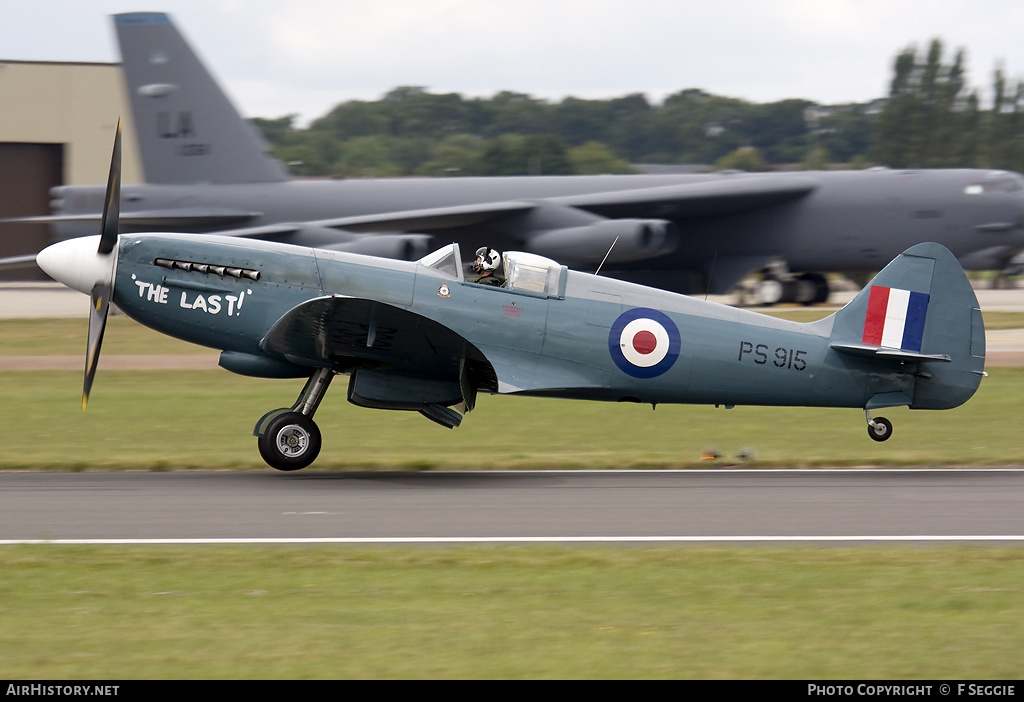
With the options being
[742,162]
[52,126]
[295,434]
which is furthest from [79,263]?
[742,162]

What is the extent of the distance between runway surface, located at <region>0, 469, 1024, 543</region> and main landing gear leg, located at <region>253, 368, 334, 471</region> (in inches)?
7.5

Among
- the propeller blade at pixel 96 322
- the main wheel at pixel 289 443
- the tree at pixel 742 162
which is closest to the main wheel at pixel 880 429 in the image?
the main wheel at pixel 289 443

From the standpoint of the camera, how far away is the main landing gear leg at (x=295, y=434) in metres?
12.1

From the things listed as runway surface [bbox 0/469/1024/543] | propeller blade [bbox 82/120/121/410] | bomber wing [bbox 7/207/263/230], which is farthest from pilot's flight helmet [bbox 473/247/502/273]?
bomber wing [bbox 7/207/263/230]

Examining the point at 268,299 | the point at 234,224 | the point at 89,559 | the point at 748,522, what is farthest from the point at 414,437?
the point at 234,224

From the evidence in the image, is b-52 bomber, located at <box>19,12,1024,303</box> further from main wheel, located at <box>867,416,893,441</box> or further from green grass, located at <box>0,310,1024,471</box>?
main wheel, located at <box>867,416,893,441</box>

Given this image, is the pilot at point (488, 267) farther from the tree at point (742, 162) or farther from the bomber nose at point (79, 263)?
the tree at point (742, 162)

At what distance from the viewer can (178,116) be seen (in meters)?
30.4

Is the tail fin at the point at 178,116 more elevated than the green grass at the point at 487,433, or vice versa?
the tail fin at the point at 178,116

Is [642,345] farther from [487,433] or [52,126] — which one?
[52,126]

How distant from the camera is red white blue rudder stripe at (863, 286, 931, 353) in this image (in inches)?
489

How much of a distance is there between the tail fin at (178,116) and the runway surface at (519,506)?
19.9m
